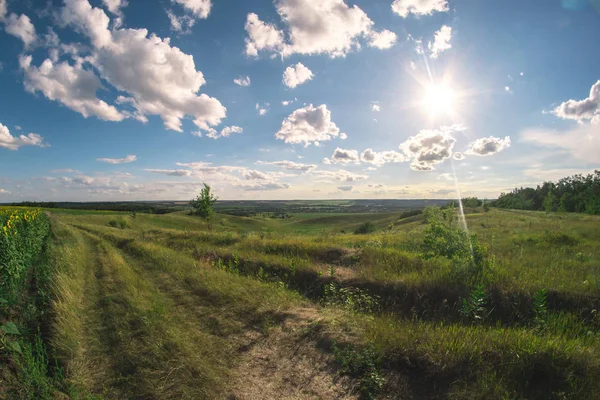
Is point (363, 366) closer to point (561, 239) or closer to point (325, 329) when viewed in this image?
point (325, 329)

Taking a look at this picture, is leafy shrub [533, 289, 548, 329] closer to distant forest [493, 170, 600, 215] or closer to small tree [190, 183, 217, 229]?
small tree [190, 183, 217, 229]

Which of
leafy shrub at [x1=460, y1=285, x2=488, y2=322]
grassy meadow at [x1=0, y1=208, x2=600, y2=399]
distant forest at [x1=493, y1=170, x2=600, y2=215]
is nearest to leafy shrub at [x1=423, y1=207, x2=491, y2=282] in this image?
grassy meadow at [x1=0, y1=208, x2=600, y2=399]

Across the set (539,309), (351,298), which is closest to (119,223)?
(351,298)

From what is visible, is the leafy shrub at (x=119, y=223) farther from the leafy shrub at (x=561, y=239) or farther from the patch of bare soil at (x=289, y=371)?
the leafy shrub at (x=561, y=239)

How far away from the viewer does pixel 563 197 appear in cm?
7831

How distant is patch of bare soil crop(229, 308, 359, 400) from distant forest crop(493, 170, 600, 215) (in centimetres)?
8523

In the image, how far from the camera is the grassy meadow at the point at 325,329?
14.1ft

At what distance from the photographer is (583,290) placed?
6.71 m

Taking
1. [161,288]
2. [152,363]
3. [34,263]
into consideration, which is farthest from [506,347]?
[34,263]

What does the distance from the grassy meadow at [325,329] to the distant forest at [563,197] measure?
80187 millimetres

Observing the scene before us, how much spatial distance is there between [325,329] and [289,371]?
119 centimetres

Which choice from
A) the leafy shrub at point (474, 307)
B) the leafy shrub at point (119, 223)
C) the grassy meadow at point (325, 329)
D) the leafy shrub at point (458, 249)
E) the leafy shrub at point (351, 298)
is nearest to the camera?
the grassy meadow at point (325, 329)

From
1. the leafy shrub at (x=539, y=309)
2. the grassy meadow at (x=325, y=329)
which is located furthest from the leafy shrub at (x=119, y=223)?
the leafy shrub at (x=539, y=309)

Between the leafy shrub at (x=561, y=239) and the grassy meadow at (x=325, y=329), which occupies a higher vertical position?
the leafy shrub at (x=561, y=239)
